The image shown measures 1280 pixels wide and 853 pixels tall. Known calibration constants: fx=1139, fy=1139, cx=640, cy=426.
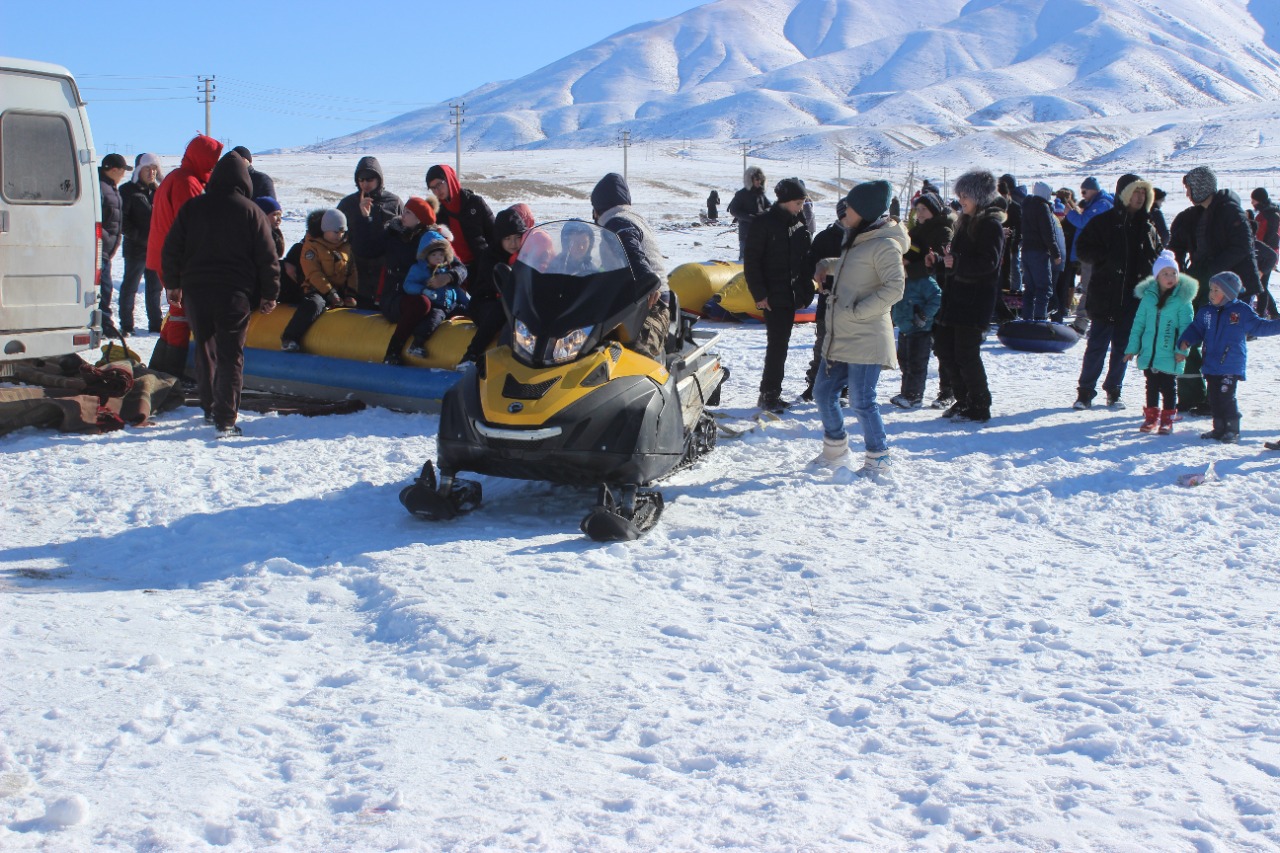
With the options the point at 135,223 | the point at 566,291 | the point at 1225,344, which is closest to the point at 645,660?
the point at 566,291

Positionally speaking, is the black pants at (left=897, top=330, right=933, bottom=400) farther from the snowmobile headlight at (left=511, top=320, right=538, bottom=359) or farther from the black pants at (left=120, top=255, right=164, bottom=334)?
the black pants at (left=120, top=255, right=164, bottom=334)

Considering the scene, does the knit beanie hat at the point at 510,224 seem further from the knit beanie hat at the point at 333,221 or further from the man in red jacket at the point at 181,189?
the man in red jacket at the point at 181,189

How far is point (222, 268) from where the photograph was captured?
7367 mm

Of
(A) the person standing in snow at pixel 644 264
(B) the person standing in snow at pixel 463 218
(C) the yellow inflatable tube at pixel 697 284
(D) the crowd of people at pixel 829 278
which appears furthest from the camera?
(C) the yellow inflatable tube at pixel 697 284

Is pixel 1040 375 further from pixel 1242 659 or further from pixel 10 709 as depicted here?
pixel 10 709

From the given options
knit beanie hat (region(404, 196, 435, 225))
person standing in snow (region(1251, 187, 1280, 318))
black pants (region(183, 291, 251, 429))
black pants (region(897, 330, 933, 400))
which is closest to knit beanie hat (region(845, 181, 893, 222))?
black pants (region(897, 330, 933, 400))

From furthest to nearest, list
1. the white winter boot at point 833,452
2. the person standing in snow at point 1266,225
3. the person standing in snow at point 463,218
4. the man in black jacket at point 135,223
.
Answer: the person standing in snow at point 1266,225 → the man in black jacket at point 135,223 → the person standing in snow at point 463,218 → the white winter boot at point 833,452

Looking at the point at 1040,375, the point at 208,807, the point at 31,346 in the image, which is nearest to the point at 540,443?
the point at 208,807

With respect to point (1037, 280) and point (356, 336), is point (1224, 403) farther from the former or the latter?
point (356, 336)

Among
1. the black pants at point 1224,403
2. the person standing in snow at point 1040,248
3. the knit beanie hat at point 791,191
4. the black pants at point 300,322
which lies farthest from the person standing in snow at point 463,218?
the person standing in snow at point 1040,248

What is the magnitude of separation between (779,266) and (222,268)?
3.82m

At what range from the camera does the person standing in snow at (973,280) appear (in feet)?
26.1

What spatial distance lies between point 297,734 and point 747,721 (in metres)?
1.35

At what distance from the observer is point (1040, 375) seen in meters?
10.3
